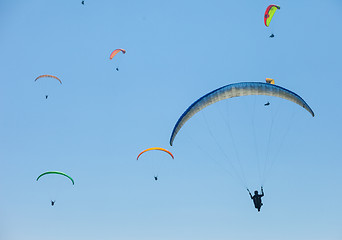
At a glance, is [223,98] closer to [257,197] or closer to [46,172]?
[257,197]

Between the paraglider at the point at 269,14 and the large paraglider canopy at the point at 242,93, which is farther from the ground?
the paraglider at the point at 269,14

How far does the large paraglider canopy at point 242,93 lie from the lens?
20.7m

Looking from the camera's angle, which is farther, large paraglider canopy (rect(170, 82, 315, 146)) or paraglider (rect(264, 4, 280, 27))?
paraglider (rect(264, 4, 280, 27))

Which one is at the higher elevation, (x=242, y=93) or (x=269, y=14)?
(x=269, y=14)

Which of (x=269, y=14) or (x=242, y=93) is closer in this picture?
(x=242, y=93)

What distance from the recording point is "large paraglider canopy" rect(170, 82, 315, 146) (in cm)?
2072

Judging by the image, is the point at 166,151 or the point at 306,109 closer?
the point at 306,109

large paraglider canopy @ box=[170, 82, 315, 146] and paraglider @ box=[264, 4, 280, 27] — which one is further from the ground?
paraglider @ box=[264, 4, 280, 27]

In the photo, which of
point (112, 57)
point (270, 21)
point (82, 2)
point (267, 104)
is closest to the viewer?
point (267, 104)

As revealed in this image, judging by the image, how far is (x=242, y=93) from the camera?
2103cm

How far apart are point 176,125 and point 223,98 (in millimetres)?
3978

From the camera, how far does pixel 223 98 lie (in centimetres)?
2105

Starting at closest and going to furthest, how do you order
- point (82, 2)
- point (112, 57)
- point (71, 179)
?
1. point (71, 179)
2. point (82, 2)
3. point (112, 57)

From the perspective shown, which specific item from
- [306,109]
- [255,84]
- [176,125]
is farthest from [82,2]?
[306,109]
